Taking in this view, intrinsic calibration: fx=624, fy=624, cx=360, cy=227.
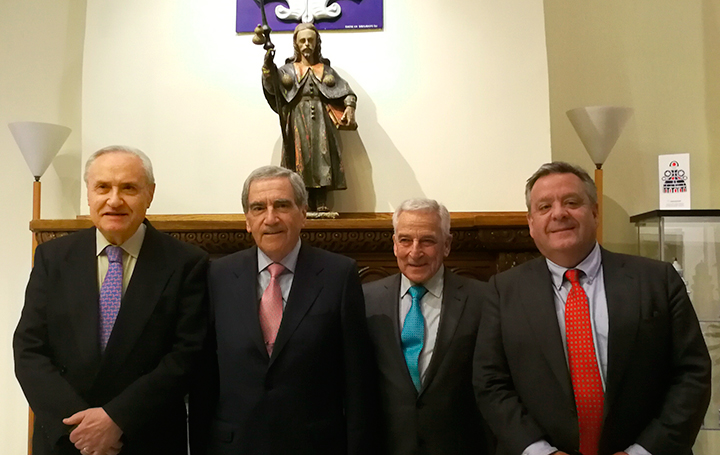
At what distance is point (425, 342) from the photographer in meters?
2.21

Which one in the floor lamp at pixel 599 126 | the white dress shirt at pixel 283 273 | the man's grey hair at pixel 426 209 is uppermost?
the floor lamp at pixel 599 126

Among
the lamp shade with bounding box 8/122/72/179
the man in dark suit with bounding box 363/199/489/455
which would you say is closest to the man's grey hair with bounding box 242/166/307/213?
the man in dark suit with bounding box 363/199/489/455

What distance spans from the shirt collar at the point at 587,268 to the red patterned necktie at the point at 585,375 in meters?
0.09

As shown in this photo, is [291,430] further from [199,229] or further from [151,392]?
[199,229]

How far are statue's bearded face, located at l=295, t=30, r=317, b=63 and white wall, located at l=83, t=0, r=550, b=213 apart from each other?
1.29ft

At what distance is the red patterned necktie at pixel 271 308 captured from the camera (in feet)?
6.66

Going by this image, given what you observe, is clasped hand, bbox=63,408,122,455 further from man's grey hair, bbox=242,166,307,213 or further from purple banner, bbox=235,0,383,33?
purple banner, bbox=235,0,383,33

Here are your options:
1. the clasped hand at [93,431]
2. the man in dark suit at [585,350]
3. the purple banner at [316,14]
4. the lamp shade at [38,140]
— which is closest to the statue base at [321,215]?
the purple banner at [316,14]

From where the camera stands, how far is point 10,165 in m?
4.29

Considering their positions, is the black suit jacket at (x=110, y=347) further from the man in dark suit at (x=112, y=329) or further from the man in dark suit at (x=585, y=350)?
the man in dark suit at (x=585, y=350)

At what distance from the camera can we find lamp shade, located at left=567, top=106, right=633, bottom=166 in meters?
3.53

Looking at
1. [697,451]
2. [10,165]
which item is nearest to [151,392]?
[10,165]

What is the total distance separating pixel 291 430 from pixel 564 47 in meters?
3.34

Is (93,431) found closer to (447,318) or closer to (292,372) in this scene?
(292,372)
